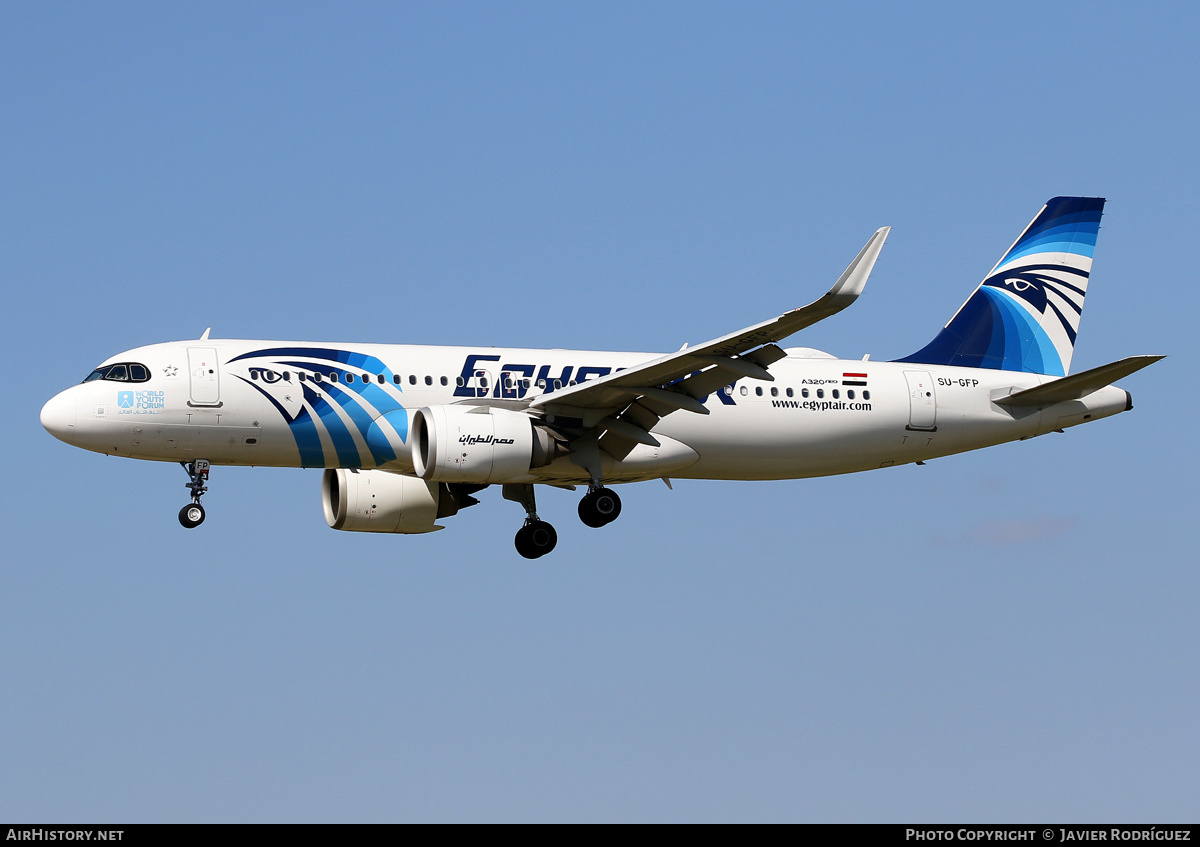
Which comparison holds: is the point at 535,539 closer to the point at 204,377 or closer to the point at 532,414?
the point at 532,414

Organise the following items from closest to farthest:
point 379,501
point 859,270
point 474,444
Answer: point 859,270 < point 474,444 < point 379,501

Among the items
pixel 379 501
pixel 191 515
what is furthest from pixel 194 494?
pixel 379 501

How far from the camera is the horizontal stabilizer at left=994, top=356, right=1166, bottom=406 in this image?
33.1m

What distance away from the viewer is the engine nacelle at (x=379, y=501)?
3672 cm

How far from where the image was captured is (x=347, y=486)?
36656 millimetres

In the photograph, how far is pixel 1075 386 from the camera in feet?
116

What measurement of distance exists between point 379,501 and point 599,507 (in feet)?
20.2

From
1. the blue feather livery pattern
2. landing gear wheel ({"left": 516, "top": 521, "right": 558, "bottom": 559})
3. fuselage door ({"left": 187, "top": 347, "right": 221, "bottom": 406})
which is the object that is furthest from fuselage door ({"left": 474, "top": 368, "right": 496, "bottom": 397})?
fuselage door ({"left": 187, "top": 347, "right": 221, "bottom": 406})

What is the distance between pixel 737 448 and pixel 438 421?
22.6 feet

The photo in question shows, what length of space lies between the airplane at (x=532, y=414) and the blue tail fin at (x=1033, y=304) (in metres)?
0.50

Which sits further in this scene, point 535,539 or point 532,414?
point 535,539
